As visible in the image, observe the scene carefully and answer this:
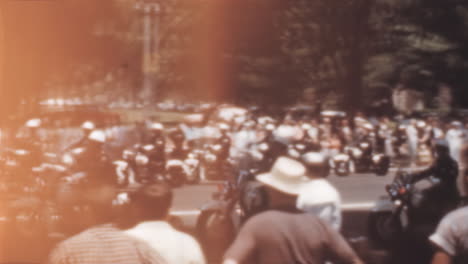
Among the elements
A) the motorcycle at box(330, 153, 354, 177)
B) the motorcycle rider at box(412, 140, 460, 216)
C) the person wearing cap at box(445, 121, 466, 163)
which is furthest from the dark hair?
the person wearing cap at box(445, 121, 466, 163)

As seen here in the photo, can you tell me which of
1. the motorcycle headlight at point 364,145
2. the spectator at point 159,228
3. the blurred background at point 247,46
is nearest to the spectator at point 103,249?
the spectator at point 159,228

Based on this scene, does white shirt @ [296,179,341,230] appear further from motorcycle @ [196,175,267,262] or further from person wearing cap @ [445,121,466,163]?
person wearing cap @ [445,121,466,163]

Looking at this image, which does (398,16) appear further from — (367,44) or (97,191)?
(97,191)

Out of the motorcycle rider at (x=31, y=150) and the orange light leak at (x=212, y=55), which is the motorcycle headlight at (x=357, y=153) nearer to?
the orange light leak at (x=212, y=55)

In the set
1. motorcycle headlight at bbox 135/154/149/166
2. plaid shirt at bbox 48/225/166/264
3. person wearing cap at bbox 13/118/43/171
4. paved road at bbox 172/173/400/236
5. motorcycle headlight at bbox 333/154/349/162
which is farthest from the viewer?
motorcycle headlight at bbox 333/154/349/162

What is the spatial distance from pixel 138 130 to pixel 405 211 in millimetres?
10817

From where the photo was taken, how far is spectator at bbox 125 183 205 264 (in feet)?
14.2

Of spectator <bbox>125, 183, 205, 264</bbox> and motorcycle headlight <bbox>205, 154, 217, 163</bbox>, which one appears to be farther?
motorcycle headlight <bbox>205, 154, 217, 163</bbox>

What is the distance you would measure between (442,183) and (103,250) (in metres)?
7.21

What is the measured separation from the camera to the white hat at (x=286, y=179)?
4695mm

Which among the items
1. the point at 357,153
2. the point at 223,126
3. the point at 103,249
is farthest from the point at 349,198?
the point at 103,249

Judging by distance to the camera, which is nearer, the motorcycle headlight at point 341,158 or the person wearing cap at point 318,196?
the person wearing cap at point 318,196

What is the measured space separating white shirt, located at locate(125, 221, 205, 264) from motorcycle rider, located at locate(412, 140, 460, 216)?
6271 millimetres

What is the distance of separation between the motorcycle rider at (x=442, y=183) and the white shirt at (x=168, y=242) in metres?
6.27
